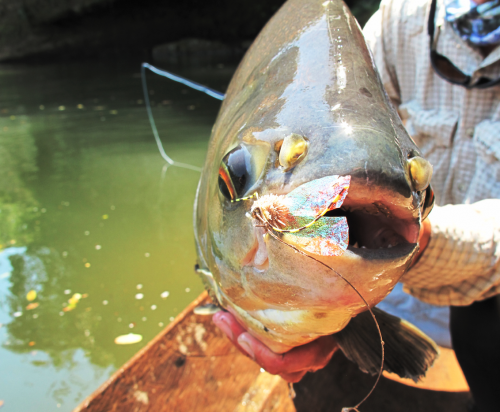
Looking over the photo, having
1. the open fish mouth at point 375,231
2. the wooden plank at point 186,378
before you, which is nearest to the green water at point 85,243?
the wooden plank at point 186,378

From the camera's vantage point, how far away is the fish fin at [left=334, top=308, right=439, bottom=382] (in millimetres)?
973

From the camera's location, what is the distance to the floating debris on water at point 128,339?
2277 millimetres

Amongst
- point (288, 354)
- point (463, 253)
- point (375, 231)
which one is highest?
point (375, 231)

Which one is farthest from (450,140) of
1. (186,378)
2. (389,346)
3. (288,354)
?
(186,378)

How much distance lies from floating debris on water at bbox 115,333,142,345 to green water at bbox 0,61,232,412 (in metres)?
0.03

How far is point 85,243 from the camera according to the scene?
3137mm

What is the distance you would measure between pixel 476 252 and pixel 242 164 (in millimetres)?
826

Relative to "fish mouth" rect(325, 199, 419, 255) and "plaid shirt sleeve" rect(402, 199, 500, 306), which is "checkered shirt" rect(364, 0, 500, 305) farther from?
"fish mouth" rect(325, 199, 419, 255)

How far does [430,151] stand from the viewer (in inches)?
64.4

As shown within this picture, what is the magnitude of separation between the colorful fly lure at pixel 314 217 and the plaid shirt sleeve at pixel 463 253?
2.24 feet

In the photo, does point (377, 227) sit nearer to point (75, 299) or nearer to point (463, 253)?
point (463, 253)

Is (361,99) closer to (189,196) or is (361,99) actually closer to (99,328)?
(99,328)

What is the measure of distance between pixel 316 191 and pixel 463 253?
803 millimetres

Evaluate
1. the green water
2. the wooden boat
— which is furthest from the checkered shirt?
the green water
